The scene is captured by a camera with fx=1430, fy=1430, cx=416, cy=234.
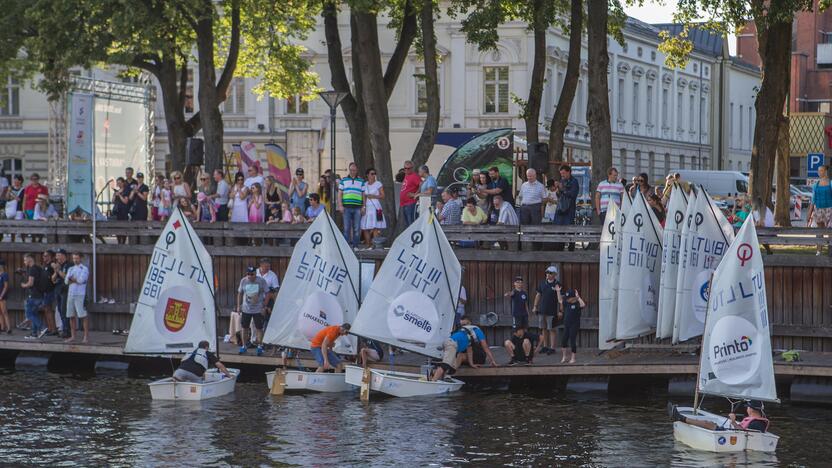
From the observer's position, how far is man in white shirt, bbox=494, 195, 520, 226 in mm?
36031

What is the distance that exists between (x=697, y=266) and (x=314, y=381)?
933 centimetres

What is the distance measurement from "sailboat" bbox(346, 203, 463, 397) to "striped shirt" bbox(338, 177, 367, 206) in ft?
12.6

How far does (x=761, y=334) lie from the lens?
2834cm

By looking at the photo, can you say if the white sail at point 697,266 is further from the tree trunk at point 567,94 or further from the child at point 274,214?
the child at point 274,214

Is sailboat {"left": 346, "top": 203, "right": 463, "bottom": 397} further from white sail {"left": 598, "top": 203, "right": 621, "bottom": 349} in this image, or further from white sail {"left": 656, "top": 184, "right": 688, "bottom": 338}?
white sail {"left": 656, "top": 184, "right": 688, "bottom": 338}

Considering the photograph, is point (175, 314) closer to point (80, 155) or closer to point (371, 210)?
point (371, 210)

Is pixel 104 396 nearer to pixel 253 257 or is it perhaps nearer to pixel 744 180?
pixel 253 257

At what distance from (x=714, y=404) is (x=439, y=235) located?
7397 millimetres

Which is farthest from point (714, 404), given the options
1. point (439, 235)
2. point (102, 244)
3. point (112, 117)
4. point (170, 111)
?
point (170, 111)

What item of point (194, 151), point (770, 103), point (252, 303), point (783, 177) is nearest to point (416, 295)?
point (252, 303)

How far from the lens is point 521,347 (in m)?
33.6

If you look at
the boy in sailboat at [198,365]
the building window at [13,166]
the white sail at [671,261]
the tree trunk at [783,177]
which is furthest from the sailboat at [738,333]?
the building window at [13,166]

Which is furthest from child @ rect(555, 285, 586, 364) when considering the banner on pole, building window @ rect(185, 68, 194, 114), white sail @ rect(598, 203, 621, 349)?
building window @ rect(185, 68, 194, 114)

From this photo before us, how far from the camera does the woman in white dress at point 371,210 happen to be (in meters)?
37.6
